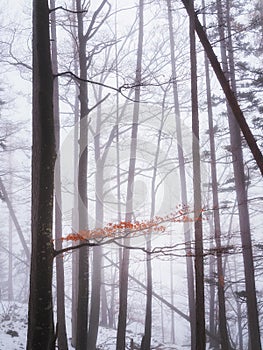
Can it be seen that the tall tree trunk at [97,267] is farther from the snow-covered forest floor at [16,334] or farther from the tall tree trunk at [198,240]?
the tall tree trunk at [198,240]

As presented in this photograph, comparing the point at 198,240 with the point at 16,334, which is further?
the point at 16,334

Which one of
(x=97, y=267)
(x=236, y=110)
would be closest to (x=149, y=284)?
(x=97, y=267)

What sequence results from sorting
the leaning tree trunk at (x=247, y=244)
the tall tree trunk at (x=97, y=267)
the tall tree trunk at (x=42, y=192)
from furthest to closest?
the tall tree trunk at (x=97, y=267) < the leaning tree trunk at (x=247, y=244) < the tall tree trunk at (x=42, y=192)

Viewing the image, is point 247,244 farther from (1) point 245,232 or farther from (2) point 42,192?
(2) point 42,192

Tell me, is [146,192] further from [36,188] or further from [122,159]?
[36,188]

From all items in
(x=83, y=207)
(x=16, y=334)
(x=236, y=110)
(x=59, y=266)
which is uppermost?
(x=236, y=110)

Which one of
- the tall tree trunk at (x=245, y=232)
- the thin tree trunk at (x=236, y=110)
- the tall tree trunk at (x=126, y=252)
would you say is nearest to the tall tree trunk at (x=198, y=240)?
the thin tree trunk at (x=236, y=110)

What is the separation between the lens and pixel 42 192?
4594 mm

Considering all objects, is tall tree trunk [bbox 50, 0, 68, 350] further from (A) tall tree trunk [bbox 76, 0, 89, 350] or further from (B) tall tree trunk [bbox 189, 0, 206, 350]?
(B) tall tree trunk [bbox 189, 0, 206, 350]

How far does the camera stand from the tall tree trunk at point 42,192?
4.33 metres

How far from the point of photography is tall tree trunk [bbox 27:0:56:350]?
14.2 feet

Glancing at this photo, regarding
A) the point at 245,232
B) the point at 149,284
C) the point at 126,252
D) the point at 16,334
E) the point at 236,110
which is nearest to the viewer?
the point at 236,110

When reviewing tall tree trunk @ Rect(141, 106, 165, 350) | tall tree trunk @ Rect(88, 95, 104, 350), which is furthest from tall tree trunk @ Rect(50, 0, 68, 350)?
tall tree trunk @ Rect(141, 106, 165, 350)

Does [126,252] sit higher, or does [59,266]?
[126,252]
